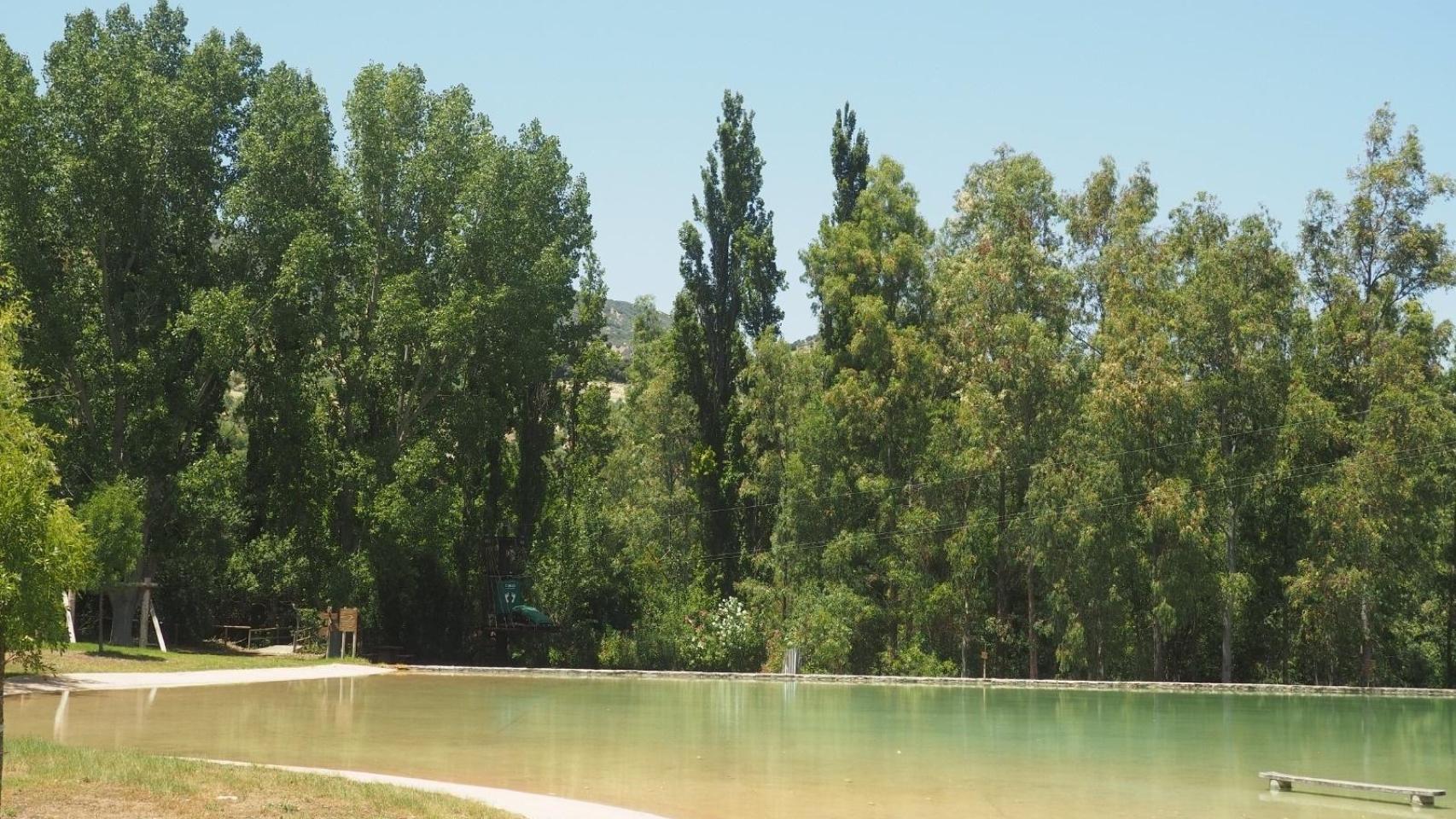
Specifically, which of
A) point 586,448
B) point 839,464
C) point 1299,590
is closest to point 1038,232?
point 839,464

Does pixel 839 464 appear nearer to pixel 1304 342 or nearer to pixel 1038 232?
pixel 1038 232

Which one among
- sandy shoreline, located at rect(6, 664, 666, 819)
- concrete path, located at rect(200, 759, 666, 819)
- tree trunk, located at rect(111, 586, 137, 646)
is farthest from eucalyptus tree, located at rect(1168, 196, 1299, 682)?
tree trunk, located at rect(111, 586, 137, 646)

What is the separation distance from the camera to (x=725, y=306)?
4412 cm

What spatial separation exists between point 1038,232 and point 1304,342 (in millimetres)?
8246

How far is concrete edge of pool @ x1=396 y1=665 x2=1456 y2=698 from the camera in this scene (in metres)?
31.2

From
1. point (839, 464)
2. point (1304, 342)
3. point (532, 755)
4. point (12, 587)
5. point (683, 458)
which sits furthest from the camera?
point (683, 458)

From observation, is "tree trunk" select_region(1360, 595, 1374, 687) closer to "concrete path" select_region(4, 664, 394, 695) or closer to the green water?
the green water

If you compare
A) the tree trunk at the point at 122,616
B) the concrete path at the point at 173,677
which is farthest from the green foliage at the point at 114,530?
the tree trunk at the point at 122,616

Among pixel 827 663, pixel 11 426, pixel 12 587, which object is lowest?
pixel 827 663

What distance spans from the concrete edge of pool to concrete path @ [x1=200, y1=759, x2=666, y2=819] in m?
21.1

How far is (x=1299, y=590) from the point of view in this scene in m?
32.9

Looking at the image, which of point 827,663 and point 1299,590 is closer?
point 1299,590

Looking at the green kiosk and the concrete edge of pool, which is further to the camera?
the green kiosk

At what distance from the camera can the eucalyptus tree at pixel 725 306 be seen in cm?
4347
